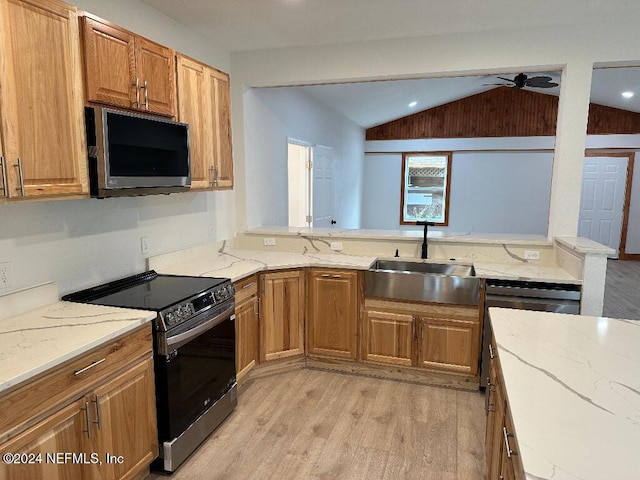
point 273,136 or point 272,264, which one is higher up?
point 273,136

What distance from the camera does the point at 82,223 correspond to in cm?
244

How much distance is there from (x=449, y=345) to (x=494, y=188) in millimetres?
5931

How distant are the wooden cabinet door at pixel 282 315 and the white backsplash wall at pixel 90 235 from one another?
2.48 ft

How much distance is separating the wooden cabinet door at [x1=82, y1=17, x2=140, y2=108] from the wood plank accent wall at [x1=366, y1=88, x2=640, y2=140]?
7.01 m

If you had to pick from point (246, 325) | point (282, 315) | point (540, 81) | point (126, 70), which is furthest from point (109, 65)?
point (540, 81)

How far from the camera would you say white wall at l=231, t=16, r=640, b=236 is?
3037 mm

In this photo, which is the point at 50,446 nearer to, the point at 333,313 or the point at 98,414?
the point at 98,414

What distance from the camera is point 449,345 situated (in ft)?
10.4

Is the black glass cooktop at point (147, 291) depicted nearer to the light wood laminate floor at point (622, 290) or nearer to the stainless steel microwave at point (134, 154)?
the stainless steel microwave at point (134, 154)

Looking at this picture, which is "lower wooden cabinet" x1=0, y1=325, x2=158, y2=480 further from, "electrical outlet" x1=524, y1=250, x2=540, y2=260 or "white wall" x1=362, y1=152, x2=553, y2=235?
"white wall" x1=362, y1=152, x2=553, y2=235

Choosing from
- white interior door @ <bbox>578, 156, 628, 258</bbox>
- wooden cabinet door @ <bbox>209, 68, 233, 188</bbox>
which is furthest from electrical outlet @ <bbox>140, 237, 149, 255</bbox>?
white interior door @ <bbox>578, 156, 628, 258</bbox>

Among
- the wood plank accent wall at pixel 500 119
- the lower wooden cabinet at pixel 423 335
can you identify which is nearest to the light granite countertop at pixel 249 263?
the lower wooden cabinet at pixel 423 335

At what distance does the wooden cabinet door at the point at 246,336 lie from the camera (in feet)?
9.80

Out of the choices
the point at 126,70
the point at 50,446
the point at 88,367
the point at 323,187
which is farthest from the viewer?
the point at 323,187
